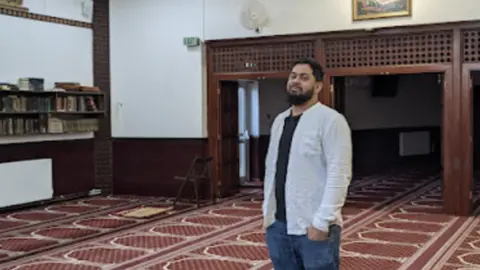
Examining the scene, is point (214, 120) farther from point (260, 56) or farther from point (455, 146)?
point (455, 146)

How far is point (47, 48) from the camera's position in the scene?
850 centimetres

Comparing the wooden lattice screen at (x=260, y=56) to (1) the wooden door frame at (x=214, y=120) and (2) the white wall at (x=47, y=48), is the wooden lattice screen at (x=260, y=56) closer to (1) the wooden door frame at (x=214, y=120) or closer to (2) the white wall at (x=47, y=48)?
(1) the wooden door frame at (x=214, y=120)

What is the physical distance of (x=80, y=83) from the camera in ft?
29.6

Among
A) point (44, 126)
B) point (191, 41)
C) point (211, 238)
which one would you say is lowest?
point (211, 238)

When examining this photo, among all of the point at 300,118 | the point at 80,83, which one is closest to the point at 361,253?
the point at 300,118

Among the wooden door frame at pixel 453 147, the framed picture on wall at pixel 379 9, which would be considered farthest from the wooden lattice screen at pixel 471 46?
the framed picture on wall at pixel 379 9

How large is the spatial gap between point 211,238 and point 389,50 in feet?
10.8

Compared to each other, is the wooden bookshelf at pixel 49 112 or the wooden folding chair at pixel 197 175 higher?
the wooden bookshelf at pixel 49 112

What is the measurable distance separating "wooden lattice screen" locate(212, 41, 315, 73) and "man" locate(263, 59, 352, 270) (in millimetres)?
5640

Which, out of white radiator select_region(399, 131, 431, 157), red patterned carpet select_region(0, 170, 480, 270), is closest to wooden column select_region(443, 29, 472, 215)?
red patterned carpet select_region(0, 170, 480, 270)

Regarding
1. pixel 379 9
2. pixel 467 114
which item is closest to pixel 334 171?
pixel 467 114

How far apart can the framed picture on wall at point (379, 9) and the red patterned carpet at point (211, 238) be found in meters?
2.36

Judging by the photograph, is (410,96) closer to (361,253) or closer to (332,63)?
(332,63)

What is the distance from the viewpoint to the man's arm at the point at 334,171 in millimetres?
2396
